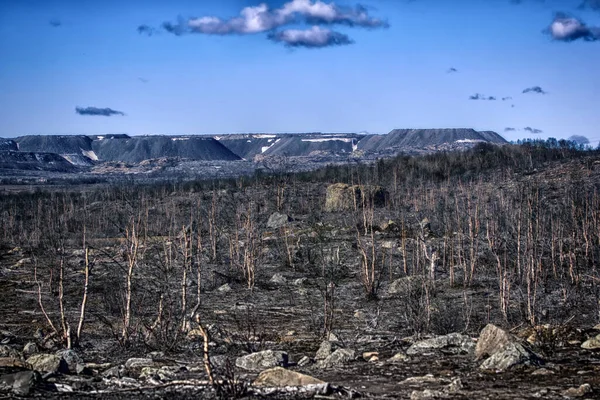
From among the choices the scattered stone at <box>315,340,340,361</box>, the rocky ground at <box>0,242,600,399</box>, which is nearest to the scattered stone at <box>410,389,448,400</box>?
the rocky ground at <box>0,242,600,399</box>

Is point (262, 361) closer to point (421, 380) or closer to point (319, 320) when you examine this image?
point (421, 380)

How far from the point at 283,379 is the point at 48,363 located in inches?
131

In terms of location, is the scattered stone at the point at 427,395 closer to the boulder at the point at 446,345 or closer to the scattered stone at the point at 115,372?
the boulder at the point at 446,345

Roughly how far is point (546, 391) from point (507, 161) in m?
52.0

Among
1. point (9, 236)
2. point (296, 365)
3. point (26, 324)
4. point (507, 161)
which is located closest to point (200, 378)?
point (296, 365)

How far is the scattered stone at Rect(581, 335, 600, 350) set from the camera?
384 inches

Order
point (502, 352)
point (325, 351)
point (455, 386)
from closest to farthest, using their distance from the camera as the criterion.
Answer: point (455, 386) → point (502, 352) → point (325, 351)

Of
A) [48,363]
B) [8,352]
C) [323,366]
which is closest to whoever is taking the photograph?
[48,363]

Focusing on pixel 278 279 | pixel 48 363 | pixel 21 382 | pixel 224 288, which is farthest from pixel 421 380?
pixel 278 279

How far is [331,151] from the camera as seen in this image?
197125 mm

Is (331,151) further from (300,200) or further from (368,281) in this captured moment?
(368,281)

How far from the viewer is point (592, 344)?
387 inches

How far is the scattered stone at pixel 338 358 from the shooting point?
9703mm

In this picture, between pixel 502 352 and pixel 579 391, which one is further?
pixel 502 352
